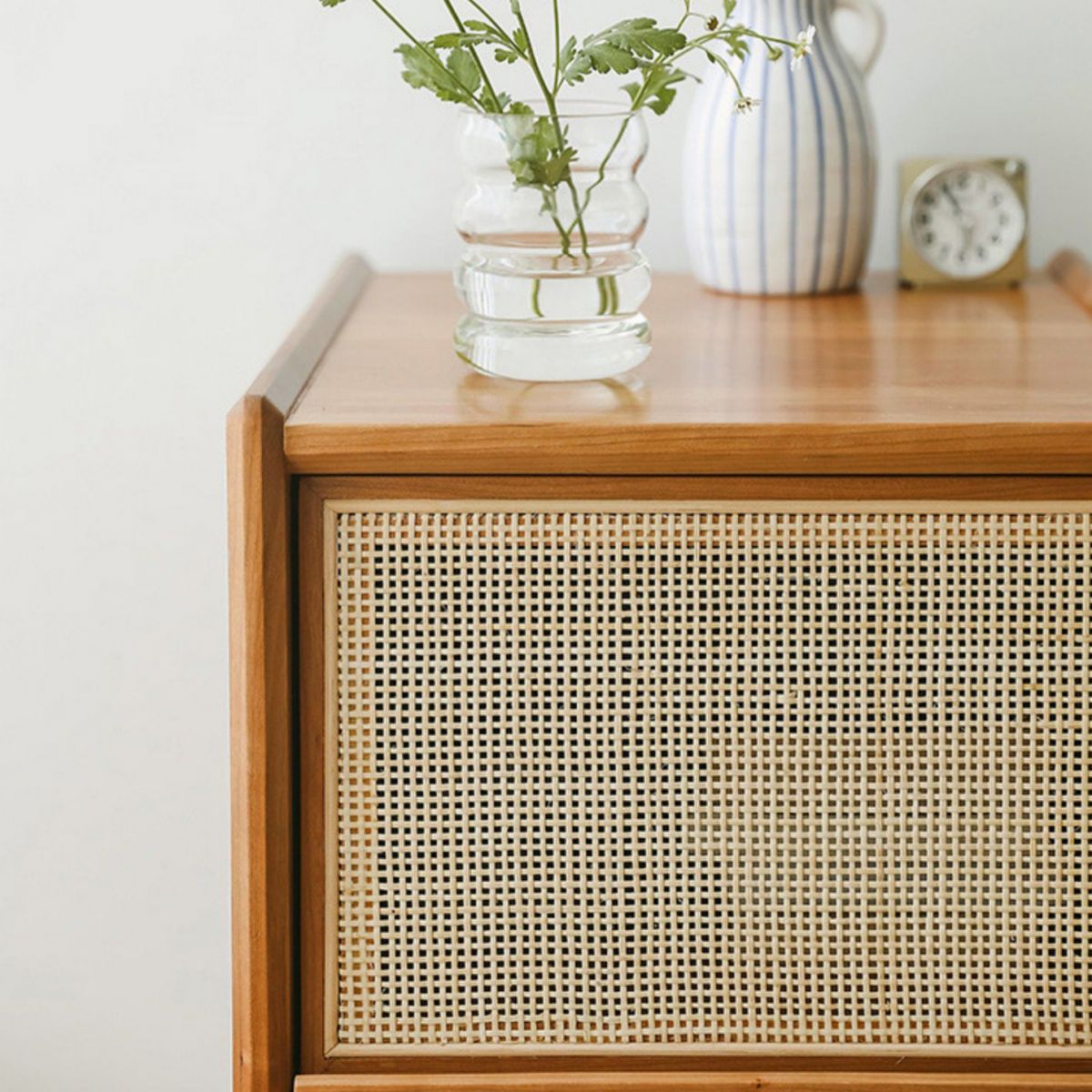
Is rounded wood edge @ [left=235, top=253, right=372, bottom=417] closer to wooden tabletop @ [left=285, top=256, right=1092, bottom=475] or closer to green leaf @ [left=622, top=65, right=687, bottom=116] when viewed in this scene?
wooden tabletop @ [left=285, top=256, right=1092, bottom=475]

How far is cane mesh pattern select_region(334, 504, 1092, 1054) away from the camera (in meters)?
0.88

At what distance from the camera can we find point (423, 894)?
0.90 m

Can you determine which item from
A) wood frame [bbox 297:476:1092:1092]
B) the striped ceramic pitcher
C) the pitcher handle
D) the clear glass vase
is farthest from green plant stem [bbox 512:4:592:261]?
the pitcher handle

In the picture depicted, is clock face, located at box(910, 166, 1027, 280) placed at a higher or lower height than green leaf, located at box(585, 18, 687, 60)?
lower

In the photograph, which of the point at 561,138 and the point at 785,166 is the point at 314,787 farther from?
the point at 785,166

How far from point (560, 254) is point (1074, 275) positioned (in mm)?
516

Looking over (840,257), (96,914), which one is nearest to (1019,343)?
(840,257)

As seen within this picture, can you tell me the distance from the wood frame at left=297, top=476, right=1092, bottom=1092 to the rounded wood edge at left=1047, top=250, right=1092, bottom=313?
1.19ft

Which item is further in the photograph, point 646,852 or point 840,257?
point 840,257

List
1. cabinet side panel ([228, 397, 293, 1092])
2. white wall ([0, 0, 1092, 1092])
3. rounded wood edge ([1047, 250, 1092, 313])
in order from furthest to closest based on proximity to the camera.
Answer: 1. white wall ([0, 0, 1092, 1092])
2. rounded wood edge ([1047, 250, 1092, 313])
3. cabinet side panel ([228, 397, 293, 1092])

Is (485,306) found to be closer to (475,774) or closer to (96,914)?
(475,774)

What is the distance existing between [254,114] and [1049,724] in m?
0.89

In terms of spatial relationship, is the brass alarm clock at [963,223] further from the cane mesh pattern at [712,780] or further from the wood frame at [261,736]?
the wood frame at [261,736]

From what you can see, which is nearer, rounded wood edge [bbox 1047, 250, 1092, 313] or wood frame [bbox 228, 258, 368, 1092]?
wood frame [bbox 228, 258, 368, 1092]
